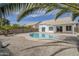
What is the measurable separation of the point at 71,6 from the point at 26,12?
3.13ft

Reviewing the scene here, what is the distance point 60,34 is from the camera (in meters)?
7.79

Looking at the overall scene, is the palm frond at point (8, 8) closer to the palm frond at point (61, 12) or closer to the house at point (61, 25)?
the house at point (61, 25)

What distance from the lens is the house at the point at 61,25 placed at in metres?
7.73

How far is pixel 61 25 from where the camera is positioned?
7.77 meters

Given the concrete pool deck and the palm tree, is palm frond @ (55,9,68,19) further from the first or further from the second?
the concrete pool deck

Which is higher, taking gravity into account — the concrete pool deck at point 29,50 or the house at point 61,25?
the house at point 61,25

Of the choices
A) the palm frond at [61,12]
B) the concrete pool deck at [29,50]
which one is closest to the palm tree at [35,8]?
the palm frond at [61,12]

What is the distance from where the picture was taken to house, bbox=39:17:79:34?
773cm

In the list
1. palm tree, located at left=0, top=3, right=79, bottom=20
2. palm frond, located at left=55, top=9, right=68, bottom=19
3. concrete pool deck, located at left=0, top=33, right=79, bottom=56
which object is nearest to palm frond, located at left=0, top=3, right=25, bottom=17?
palm tree, located at left=0, top=3, right=79, bottom=20

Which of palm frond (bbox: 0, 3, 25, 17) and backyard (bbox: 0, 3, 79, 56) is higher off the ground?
palm frond (bbox: 0, 3, 25, 17)

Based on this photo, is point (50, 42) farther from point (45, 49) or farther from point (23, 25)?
point (23, 25)

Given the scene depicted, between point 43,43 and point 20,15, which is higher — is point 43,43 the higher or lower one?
the lower one

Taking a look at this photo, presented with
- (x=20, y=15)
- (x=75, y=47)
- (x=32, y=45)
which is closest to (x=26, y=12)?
(x=20, y=15)

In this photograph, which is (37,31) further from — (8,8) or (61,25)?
(8,8)
